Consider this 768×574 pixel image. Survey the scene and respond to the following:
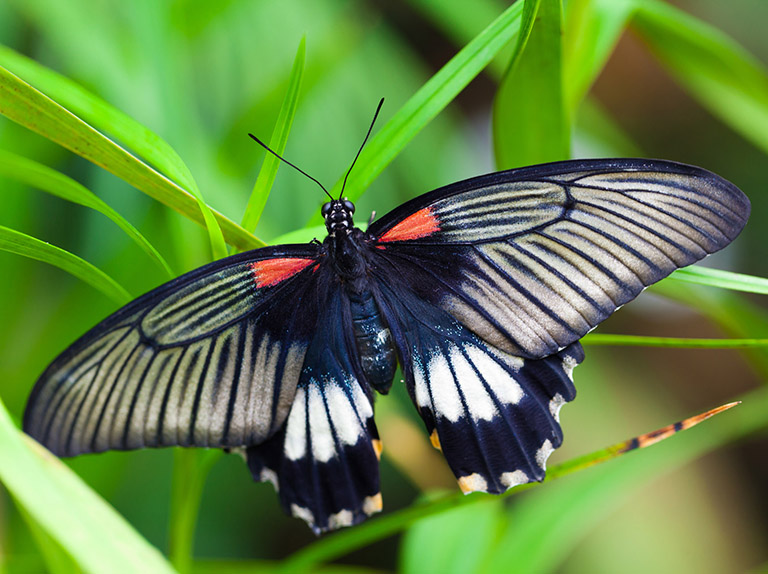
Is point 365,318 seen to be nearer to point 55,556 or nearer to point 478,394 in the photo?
point 478,394

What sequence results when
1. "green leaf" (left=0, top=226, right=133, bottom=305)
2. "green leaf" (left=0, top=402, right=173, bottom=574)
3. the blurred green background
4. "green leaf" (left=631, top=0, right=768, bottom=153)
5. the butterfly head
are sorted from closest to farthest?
"green leaf" (left=0, top=402, right=173, bottom=574) → "green leaf" (left=0, top=226, right=133, bottom=305) → the butterfly head → "green leaf" (left=631, top=0, right=768, bottom=153) → the blurred green background

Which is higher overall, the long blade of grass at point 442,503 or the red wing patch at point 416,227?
the red wing patch at point 416,227

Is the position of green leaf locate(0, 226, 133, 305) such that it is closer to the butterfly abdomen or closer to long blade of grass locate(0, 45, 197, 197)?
long blade of grass locate(0, 45, 197, 197)

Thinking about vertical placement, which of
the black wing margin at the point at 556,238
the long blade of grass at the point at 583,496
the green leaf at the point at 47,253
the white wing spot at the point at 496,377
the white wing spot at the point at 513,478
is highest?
the green leaf at the point at 47,253

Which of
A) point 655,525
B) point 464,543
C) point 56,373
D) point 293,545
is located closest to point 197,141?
point 56,373

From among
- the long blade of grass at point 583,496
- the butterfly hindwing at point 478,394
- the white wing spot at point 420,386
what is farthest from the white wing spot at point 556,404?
the long blade of grass at point 583,496

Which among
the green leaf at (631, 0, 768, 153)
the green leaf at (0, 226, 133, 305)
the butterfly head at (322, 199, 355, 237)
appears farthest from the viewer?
the green leaf at (631, 0, 768, 153)

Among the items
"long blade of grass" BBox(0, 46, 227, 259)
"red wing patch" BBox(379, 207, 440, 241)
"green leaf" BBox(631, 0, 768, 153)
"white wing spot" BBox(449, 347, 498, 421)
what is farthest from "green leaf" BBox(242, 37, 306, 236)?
"green leaf" BBox(631, 0, 768, 153)

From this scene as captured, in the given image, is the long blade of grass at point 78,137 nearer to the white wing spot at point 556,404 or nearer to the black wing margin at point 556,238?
the black wing margin at point 556,238
